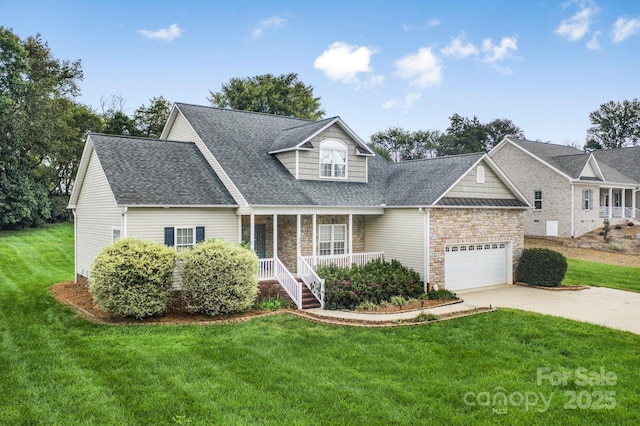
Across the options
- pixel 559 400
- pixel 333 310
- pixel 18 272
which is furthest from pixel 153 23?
pixel 559 400

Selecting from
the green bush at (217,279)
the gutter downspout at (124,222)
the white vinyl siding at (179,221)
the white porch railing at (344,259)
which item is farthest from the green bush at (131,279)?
the white porch railing at (344,259)

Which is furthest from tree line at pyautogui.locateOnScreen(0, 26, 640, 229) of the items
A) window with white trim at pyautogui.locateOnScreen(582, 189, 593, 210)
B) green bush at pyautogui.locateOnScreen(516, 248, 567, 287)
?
green bush at pyautogui.locateOnScreen(516, 248, 567, 287)

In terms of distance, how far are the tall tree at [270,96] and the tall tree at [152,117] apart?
6638 millimetres

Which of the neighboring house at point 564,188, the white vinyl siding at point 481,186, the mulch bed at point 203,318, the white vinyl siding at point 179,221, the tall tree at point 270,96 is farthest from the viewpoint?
the tall tree at point 270,96

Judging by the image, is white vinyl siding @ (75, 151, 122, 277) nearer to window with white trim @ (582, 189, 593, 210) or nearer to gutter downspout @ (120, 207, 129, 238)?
gutter downspout @ (120, 207, 129, 238)

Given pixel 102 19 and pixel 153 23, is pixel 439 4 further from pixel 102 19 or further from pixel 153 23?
pixel 102 19

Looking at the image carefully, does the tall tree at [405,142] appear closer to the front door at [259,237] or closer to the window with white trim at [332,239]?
the window with white trim at [332,239]

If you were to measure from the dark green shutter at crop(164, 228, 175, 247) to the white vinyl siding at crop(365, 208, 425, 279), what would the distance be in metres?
8.39

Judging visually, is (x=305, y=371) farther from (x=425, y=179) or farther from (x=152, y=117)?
(x=152, y=117)

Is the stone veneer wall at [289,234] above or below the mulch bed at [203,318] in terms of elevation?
above

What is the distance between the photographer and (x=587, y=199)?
106 feet

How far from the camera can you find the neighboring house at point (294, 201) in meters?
15.5

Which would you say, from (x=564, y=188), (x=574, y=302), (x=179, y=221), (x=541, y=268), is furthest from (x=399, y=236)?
(x=564, y=188)

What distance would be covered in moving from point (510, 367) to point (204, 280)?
8.06 m
